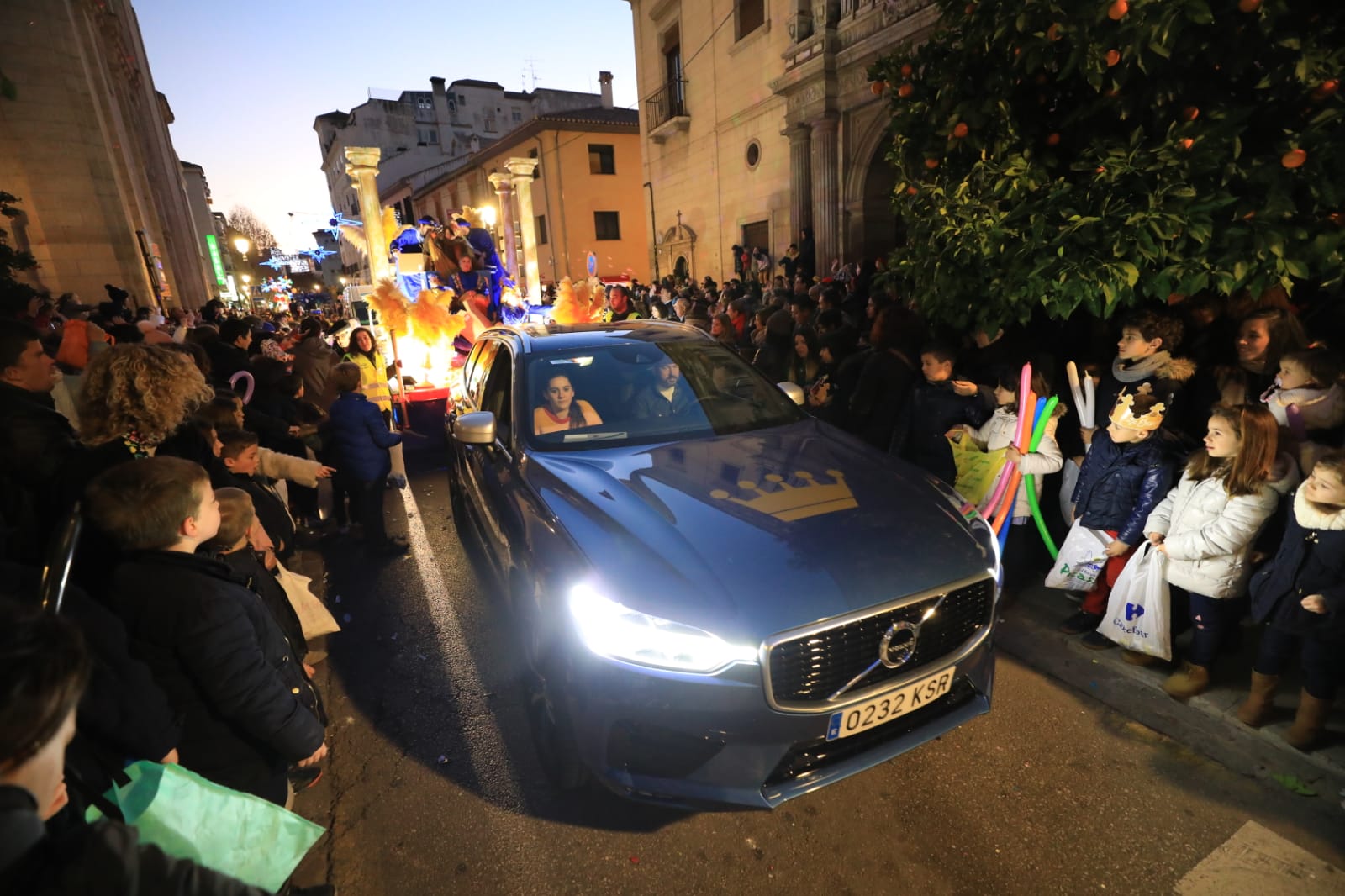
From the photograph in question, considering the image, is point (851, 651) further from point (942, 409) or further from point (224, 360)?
point (224, 360)

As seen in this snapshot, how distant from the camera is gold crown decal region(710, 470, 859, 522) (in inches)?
95.2

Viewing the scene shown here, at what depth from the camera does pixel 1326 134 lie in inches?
99.5

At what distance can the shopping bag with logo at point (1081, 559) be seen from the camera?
3387mm

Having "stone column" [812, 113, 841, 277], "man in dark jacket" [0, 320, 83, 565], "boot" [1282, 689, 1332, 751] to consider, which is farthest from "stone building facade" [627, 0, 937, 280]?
"man in dark jacket" [0, 320, 83, 565]

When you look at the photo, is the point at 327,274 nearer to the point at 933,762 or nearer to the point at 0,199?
the point at 0,199

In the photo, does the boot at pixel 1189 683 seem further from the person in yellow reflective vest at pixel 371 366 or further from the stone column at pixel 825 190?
the stone column at pixel 825 190

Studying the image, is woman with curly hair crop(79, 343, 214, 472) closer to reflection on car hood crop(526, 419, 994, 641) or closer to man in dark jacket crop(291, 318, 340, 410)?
reflection on car hood crop(526, 419, 994, 641)

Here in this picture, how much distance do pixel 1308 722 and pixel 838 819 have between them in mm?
2014

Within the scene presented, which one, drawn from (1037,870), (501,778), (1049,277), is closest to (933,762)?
(1037,870)

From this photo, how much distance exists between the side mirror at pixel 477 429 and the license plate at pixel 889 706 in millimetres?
2103

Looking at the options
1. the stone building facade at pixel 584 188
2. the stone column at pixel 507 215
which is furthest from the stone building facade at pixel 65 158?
the stone building facade at pixel 584 188

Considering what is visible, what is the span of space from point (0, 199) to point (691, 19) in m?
16.9

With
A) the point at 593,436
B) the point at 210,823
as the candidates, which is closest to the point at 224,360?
the point at 593,436

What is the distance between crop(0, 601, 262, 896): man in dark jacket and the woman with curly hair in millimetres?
2089
